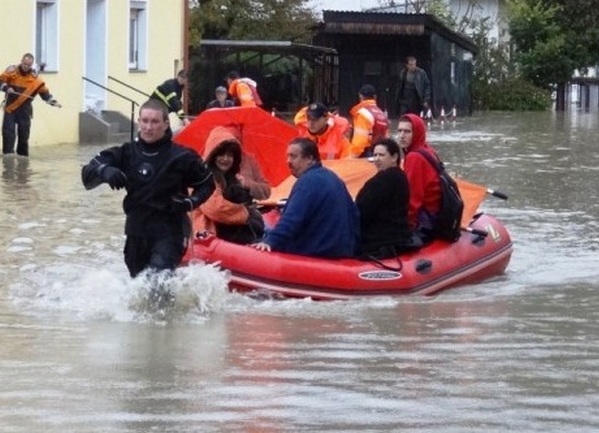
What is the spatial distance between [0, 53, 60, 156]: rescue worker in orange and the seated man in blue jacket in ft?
48.1

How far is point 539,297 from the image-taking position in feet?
43.7

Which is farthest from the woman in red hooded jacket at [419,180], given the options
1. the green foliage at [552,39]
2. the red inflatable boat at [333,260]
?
the green foliage at [552,39]

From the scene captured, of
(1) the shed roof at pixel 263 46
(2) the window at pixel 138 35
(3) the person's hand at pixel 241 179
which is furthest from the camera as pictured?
(1) the shed roof at pixel 263 46

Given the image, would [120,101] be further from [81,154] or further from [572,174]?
[572,174]

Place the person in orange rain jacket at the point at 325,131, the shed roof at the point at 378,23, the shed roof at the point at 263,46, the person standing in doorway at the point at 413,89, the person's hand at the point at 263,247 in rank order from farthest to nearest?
the shed roof at the point at 378,23
the shed roof at the point at 263,46
the person standing in doorway at the point at 413,89
the person in orange rain jacket at the point at 325,131
the person's hand at the point at 263,247

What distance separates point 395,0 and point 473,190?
51908 mm

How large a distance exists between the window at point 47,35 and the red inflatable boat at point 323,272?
19493 millimetres

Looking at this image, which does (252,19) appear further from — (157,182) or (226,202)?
(157,182)

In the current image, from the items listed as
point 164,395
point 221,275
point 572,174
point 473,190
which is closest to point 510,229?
point 473,190

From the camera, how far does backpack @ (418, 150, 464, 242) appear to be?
13.8 meters

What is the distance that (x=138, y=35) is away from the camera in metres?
37.3

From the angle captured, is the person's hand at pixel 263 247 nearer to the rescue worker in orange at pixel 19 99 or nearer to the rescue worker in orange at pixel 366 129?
the rescue worker in orange at pixel 366 129

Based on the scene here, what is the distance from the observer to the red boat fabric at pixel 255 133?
1496cm

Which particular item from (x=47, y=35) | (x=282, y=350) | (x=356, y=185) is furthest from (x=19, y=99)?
(x=282, y=350)
